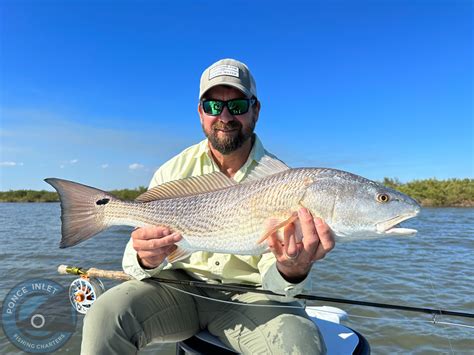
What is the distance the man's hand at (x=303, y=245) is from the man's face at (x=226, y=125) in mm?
1087

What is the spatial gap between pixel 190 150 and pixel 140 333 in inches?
62.3

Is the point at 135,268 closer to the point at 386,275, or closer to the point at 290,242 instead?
the point at 290,242

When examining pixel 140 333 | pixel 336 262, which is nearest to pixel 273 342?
pixel 140 333

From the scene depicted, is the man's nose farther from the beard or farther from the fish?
the fish

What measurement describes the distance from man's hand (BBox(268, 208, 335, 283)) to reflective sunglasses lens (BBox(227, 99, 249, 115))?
122 cm

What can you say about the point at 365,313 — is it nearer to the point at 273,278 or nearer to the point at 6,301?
the point at 273,278

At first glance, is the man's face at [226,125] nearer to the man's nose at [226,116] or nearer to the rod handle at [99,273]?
the man's nose at [226,116]

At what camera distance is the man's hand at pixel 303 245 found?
2.20 metres

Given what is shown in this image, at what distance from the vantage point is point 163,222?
265 cm

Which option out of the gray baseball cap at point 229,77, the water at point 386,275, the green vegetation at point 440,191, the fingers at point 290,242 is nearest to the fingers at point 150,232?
the fingers at point 290,242

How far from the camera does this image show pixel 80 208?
9.02ft

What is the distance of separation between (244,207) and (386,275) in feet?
21.1

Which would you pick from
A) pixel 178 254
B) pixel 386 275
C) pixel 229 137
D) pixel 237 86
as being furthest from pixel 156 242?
pixel 386 275

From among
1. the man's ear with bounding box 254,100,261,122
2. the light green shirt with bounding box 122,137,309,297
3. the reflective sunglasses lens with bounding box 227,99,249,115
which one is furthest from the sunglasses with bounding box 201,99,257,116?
the light green shirt with bounding box 122,137,309,297
